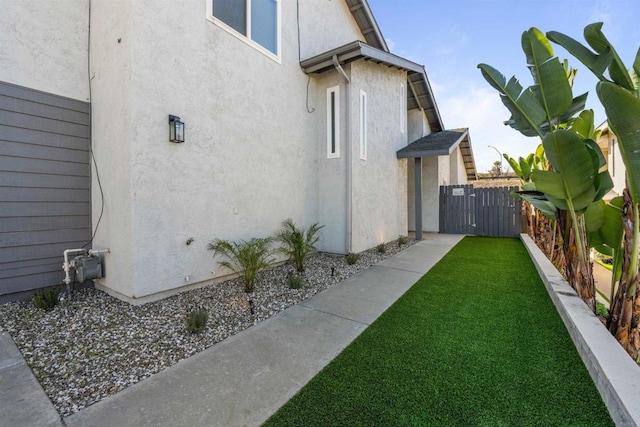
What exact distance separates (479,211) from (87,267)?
13818 mm

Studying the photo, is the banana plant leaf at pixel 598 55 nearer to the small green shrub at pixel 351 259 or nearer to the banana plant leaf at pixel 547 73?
the banana plant leaf at pixel 547 73

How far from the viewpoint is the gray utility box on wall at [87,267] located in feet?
15.1

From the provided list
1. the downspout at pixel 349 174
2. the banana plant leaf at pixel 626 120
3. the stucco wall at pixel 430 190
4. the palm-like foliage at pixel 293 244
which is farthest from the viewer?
the stucco wall at pixel 430 190

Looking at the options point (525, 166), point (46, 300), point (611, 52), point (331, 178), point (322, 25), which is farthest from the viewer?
point (322, 25)

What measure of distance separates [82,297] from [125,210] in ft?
5.83

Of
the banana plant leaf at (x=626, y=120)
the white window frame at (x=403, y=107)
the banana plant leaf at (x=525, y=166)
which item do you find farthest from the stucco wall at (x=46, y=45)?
the banana plant leaf at (x=525, y=166)

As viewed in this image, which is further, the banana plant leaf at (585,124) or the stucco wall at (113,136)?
the stucco wall at (113,136)

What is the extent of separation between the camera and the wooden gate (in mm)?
12242

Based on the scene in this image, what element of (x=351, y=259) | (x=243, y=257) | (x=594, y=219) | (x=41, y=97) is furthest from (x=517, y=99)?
(x=41, y=97)

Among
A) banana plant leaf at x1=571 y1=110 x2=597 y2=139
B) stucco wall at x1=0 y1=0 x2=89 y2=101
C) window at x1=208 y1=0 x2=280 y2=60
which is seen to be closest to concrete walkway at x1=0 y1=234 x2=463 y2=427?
banana plant leaf at x1=571 y1=110 x2=597 y2=139

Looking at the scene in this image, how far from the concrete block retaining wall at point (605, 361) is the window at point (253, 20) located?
7430 millimetres

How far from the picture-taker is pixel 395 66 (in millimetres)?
9719

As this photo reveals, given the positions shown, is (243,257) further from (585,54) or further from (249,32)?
(585,54)

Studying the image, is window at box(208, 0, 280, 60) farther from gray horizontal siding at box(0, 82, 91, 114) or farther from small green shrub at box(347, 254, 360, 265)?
small green shrub at box(347, 254, 360, 265)
